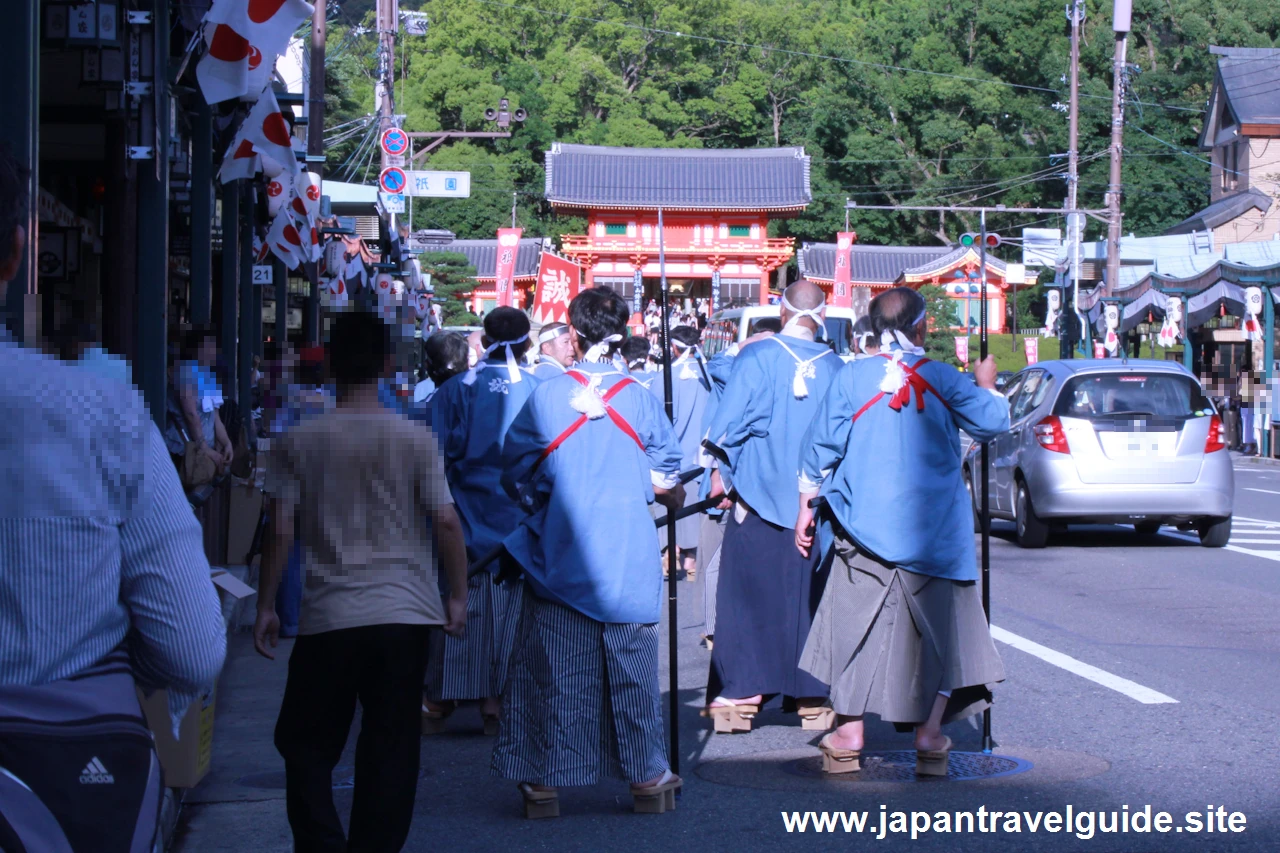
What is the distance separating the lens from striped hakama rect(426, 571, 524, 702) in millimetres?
6543

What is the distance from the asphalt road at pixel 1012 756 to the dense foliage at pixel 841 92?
4048 centimetres

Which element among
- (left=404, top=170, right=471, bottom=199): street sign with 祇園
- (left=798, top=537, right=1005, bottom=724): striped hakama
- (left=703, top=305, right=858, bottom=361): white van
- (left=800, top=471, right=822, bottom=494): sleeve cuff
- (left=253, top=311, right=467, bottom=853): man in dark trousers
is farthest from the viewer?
(left=404, top=170, right=471, bottom=199): street sign with 祇園

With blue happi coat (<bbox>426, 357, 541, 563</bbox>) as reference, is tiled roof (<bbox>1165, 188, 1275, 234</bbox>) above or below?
above

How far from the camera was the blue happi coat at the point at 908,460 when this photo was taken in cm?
555

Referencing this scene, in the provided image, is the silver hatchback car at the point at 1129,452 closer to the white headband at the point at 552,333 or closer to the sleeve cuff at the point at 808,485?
the white headband at the point at 552,333

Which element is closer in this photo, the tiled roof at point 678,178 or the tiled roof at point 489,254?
the tiled roof at point 678,178

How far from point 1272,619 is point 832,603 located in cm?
Answer: 469

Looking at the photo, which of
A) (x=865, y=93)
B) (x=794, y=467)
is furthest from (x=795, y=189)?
(x=794, y=467)

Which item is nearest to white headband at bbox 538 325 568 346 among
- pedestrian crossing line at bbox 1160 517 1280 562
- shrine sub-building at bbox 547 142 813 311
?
pedestrian crossing line at bbox 1160 517 1280 562

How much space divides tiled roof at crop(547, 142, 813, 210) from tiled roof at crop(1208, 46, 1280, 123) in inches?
595

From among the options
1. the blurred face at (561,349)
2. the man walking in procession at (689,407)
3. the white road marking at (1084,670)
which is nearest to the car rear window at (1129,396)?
the man walking in procession at (689,407)

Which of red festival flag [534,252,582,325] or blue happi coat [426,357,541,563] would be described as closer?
blue happi coat [426,357,541,563]

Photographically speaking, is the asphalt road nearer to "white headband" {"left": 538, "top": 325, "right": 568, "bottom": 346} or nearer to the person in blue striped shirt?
"white headband" {"left": 538, "top": 325, "right": 568, "bottom": 346}

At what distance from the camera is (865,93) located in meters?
60.0
